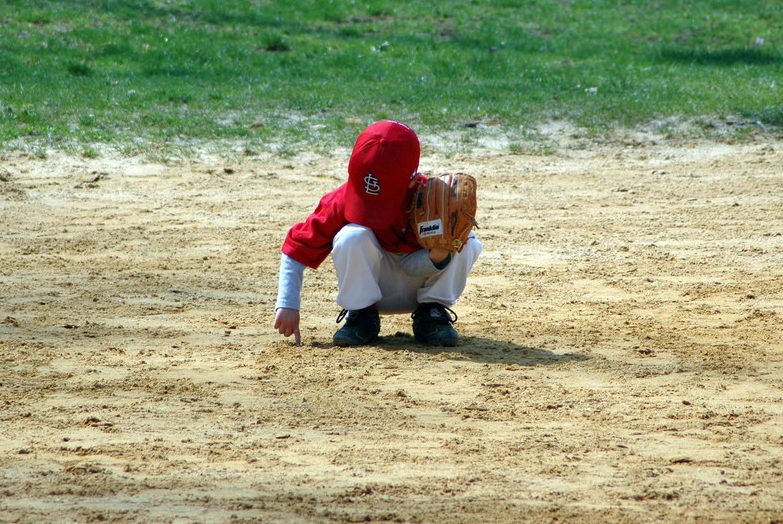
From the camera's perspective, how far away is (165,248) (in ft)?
23.3

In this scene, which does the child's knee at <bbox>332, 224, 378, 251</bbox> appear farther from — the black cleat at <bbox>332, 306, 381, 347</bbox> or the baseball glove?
the black cleat at <bbox>332, 306, 381, 347</bbox>

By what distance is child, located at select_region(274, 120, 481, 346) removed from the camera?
4691mm

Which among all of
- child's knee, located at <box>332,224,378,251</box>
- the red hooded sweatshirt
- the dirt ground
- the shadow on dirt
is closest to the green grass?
the dirt ground

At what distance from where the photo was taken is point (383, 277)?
501 cm

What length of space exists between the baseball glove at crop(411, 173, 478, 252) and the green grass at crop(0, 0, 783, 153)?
485cm

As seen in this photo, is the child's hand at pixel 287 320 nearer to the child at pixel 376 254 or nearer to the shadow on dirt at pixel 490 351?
the child at pixel 376 254

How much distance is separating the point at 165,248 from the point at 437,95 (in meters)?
4.92

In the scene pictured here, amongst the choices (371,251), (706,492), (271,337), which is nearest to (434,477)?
(706,492)

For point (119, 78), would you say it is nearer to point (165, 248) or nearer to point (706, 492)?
point (165, 248)

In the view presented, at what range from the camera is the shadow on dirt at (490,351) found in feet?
15.9

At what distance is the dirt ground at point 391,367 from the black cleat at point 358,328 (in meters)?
0.06

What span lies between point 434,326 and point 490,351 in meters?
0.27

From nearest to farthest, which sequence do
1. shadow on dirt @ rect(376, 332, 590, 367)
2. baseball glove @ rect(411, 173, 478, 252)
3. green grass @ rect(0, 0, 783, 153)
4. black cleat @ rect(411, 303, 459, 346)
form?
baseball glove @ rect(411, 173, 478, 252), shadow on dirt @ rect(376, 332, 590, 367), black cleat @ rect(411, 303, 459, 346), green grass @ rect(0, 0, 783, 153)

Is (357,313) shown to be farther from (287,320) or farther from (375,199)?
(375,199)
